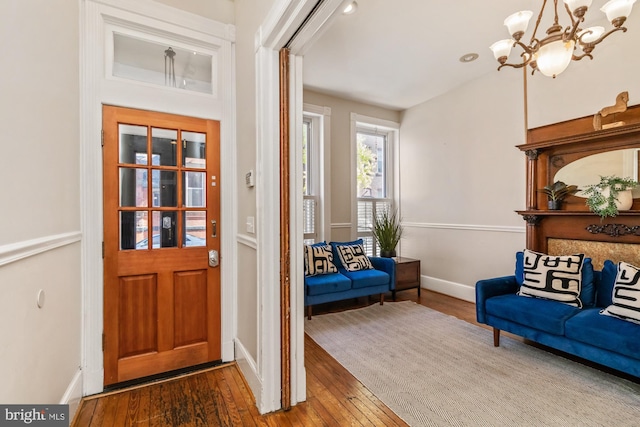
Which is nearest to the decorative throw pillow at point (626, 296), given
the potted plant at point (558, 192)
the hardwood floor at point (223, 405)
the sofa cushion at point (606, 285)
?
the sofa cushion at point (606, 285)

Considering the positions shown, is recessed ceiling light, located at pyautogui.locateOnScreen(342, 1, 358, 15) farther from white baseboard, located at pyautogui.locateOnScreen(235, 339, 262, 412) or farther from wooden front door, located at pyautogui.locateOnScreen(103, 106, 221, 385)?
white baseboard, located at pyautogui.locateOnScreen(235, 339, 262, 412)

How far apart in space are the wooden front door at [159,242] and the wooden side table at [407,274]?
8.27ft

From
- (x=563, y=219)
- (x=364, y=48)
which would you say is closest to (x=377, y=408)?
(x=563, y=219)

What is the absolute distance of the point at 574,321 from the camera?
2188 mm

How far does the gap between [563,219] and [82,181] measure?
4258 mm

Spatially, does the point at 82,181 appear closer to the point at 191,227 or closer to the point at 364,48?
the point at 191,227

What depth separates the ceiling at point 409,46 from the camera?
8.23 ft

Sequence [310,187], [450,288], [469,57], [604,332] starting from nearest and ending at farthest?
1. [604,332]
2. [469,57]
3. [450,288]
4. [310,187]

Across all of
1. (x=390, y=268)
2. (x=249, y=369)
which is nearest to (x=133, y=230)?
(x=249, y=369)

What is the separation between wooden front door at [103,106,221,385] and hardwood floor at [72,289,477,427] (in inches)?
7.1

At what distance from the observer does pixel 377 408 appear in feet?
6.07

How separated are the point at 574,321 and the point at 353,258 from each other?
2278 mm

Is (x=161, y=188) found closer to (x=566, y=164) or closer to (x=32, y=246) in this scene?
(x=32, y=246)

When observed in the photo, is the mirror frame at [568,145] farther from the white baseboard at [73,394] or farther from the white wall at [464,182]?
the white baseboard at [73,394]
